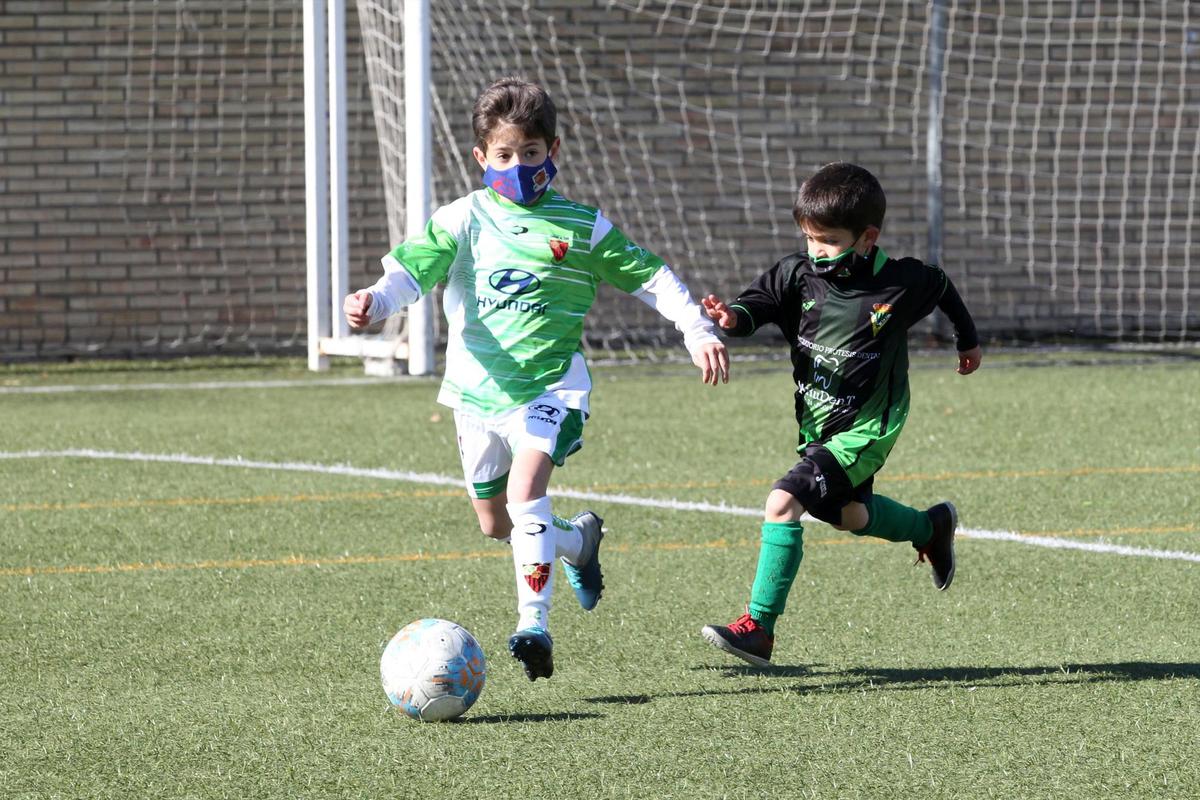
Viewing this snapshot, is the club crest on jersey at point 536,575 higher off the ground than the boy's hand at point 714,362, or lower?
lower

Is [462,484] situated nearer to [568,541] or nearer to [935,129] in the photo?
[568,541]

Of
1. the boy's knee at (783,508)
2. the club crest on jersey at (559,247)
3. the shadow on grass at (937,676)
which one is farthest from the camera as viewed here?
the club crest on jersey at (559,247)

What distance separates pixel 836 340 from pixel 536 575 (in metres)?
1.05

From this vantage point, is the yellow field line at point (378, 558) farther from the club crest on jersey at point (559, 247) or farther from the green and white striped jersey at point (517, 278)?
the club crest on jersey at point (559, 247)

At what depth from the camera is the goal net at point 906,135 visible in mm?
13375

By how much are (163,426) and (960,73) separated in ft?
24.8

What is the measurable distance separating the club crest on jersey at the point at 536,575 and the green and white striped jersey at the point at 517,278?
48cm

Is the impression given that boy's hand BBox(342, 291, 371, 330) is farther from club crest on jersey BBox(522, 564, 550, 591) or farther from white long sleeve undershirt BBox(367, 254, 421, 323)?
club crest on jersey BBox(522, 564, 550, 591)

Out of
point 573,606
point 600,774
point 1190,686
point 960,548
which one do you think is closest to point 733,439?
point 960,548

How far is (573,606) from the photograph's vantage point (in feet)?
16.9

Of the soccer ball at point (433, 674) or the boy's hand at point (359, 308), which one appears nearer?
the soccer ball at point (433, 674)

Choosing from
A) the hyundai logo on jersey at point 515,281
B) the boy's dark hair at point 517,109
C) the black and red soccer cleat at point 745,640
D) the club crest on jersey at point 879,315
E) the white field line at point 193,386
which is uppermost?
the boy's dark hair at point 517,109

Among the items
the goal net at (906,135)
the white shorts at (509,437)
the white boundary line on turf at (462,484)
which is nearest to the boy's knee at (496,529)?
the white shorts at (509,437)

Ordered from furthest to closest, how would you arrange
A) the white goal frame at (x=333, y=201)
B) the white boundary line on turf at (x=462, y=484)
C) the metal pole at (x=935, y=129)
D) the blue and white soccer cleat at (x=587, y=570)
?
the metal pole at (x=935, y=129)
the white goal frame at (x=333, y=201)
the white boundary line on turf at (x=462, y=484)
the blue and white soccer cleat at (x=587, y=570)
